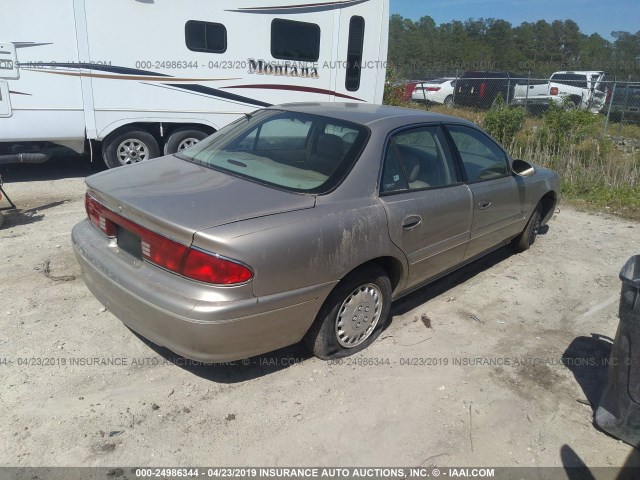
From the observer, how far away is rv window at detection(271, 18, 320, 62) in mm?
8305

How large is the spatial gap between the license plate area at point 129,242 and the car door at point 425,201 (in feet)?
4.98

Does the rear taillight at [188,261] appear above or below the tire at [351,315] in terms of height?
above

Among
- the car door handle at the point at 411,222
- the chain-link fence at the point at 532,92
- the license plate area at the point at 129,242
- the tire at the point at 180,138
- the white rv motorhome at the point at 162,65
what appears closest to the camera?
the license plate area at the point at 129,242

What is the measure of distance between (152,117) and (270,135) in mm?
4696

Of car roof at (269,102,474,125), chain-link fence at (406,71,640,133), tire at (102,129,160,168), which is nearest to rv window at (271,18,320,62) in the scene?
tire at (102,129,160,168)

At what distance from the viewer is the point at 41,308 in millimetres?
3799

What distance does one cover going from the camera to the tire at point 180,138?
26.3 feet

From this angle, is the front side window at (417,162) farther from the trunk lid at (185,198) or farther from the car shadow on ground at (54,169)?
the car shadow on ground at (54,169)

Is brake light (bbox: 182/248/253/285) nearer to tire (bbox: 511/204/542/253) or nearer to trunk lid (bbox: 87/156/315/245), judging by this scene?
trunk lid (bbox: 87/156/315/245)

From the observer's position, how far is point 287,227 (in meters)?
2.75

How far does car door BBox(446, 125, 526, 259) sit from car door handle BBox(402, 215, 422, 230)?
818mm

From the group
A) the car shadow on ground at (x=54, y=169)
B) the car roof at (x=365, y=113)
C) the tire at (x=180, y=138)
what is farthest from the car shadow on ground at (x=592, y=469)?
the car shadow on ground at (x=54, y=169)

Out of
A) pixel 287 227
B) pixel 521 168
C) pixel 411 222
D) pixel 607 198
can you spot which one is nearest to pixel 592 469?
pixel 411 222

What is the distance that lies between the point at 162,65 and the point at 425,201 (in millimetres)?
5622
